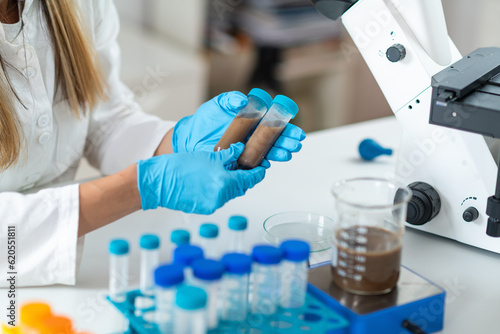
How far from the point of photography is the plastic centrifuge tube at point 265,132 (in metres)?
1.22

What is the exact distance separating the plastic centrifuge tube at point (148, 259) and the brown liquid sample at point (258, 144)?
321 millimetres

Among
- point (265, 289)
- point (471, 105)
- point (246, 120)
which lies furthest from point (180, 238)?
point (471, 105)

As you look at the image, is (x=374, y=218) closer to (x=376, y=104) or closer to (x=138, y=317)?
(x=138, y=317)

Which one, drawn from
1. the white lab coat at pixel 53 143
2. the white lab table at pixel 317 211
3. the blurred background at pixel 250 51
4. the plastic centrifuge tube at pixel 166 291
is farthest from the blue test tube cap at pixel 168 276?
the blurred background at pixel 250 51

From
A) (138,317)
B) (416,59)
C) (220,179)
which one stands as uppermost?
(416,59)

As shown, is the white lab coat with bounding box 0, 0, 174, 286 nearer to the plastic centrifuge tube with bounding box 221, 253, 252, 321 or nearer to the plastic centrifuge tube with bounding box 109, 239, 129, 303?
the plastic centrifuge tube with bounding box 109, 239, 129, 303

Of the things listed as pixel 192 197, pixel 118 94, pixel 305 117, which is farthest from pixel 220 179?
pixel 305 117

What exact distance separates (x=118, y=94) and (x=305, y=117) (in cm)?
214

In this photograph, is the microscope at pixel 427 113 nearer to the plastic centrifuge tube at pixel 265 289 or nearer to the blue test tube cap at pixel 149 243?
the plastic centrifuge tube at pixel 265 289

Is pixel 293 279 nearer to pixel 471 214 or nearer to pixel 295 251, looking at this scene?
pixel 295 251

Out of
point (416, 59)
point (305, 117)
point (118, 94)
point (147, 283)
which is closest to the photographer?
point (147, 283)

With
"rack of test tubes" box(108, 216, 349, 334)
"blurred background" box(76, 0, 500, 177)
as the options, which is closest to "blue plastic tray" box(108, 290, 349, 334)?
"rack of test tubes" box(108, 216, 349, 334)

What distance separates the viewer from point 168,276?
0.80 m

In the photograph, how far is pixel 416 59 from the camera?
1.23 meters
